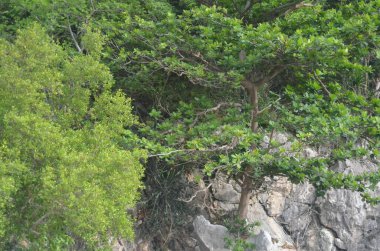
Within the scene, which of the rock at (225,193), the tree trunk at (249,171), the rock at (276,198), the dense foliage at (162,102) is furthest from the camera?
the rock at (276,198)

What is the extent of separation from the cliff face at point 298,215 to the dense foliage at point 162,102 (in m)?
0.50

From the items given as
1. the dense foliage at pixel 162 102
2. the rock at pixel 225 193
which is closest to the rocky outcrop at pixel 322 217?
the rock at pixel 225 193

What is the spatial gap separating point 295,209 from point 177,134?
12.1ft

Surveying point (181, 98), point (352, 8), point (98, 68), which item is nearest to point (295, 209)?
point (181, 98)

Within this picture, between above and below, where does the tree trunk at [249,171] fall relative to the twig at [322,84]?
below

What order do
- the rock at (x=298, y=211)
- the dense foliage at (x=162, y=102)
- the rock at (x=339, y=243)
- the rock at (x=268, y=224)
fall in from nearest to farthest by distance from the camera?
the dense foliage at (x=162, y=102) → the rock at (x=268, y=224) → the rock at (x=298, y=211) → the rock at (x=339, y=243)

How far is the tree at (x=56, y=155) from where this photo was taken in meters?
6.86

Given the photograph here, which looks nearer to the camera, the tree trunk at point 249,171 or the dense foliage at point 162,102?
the dense foliage at point 162,102

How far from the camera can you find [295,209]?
12289 millimetres

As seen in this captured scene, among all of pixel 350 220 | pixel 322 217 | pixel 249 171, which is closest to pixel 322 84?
pixel 249 171

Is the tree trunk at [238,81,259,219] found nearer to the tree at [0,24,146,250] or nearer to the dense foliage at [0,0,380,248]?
the dense foliage at [0,0,380,248]

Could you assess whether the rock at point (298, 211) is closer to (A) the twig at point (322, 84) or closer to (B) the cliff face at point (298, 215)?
(B) the cliff face at point (298, 215)

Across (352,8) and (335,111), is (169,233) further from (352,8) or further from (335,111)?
(352,8)

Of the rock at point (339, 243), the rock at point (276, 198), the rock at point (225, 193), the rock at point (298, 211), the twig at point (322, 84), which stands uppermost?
the twig at point (322, 84)
